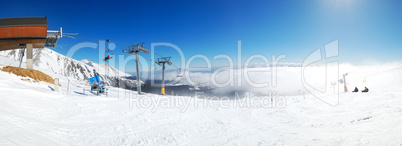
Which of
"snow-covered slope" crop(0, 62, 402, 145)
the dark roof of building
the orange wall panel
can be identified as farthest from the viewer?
Answer: the dark roof of building

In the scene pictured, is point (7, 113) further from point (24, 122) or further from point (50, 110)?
point (50, 110)

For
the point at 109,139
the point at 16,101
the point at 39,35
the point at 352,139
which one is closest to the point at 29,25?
the point at 39,35

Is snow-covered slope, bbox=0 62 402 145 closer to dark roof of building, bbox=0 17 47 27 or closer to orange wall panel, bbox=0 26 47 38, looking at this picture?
orange wall panel, bbox=0 26 47 38

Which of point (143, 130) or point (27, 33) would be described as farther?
point (27, 33)

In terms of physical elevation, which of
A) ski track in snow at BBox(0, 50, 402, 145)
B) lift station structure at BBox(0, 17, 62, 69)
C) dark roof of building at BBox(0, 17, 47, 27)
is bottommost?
ski track in snow at BBox(0, 50, 402, 145)

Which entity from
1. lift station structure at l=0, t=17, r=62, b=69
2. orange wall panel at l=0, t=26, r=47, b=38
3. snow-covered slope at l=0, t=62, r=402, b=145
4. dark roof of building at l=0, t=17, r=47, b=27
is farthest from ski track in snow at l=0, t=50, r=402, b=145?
dark roof of building at l=0, t=17, r=47, b=27

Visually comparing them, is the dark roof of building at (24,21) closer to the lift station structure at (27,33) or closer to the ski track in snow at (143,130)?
the lift station structure at (27,33)

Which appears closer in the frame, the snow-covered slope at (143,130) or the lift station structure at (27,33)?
the snow-covered slope at (143,130)

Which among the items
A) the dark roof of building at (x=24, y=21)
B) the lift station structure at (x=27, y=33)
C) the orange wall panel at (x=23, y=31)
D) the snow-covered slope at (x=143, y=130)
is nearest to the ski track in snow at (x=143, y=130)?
the snow-covered slope at (x=143, y=130)

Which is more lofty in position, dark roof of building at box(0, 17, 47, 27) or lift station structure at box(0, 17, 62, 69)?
dark roof of building at box(0, 17, 47, 27)

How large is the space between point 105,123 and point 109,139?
6.39 feet

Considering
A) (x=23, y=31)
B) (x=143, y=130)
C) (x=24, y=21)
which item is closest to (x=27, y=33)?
(x=23, y=31)

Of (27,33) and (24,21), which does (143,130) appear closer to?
(27,33)

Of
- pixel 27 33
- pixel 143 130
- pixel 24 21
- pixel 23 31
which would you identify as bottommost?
pixel 143 130
